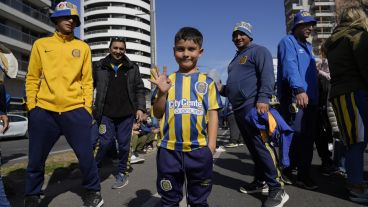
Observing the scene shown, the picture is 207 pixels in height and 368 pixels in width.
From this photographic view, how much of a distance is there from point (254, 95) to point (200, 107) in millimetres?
1443

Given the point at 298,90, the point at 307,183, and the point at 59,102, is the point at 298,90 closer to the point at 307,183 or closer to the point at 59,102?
the point at 307,183

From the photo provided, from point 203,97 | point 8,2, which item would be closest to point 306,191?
point 203,97

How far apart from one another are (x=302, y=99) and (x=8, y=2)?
1510 inches

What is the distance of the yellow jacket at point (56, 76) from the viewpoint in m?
3.70

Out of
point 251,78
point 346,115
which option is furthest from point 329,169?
point 251,78

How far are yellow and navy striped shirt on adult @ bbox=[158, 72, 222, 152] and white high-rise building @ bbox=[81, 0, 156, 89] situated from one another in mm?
79379

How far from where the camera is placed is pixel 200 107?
2848mm

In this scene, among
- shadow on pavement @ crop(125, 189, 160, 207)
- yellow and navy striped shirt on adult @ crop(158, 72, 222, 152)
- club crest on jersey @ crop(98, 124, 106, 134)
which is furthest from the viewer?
club crest on jersey @ crop(98, 124, 106, 134)

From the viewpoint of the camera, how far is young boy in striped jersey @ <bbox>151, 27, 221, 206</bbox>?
9.17 feet

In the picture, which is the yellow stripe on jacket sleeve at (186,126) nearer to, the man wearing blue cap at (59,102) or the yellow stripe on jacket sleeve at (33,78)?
the man wearing blue cap at (59,102)

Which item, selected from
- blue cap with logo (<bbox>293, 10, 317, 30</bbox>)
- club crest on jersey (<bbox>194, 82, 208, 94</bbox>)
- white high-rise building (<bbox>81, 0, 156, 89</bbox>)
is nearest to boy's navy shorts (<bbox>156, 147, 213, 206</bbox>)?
club crest on jersey (<bbox>194, 82, 208, 94</bbox>)

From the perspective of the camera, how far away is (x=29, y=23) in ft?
132

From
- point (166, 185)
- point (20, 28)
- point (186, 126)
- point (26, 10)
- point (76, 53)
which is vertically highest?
point (26, 10)

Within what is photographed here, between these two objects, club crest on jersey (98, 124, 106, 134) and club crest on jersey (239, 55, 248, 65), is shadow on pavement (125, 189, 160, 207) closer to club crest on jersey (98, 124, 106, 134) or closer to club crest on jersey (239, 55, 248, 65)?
club crest on jersey (98, 124, 106, 134)
